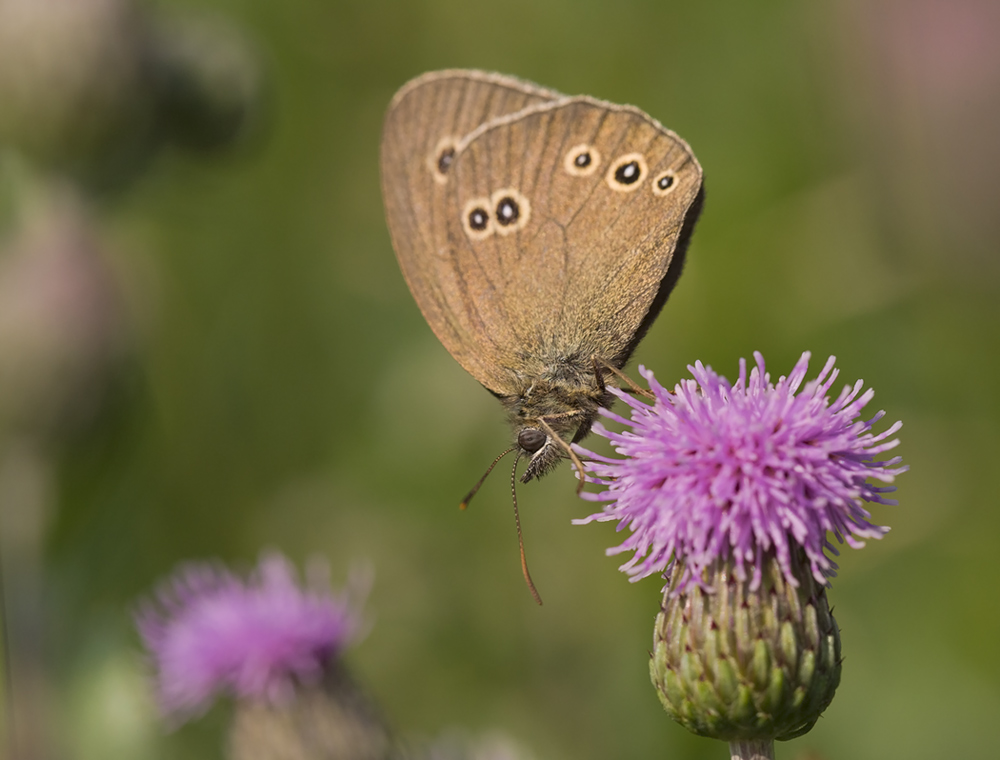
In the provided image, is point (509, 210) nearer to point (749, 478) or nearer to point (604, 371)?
point (604, 371)

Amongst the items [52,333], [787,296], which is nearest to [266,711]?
[52,333]

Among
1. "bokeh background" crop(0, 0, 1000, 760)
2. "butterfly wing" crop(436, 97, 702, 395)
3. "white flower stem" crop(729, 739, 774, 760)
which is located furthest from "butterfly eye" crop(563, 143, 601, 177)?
"bokeh background" crop(0, 0, 1000, 760)

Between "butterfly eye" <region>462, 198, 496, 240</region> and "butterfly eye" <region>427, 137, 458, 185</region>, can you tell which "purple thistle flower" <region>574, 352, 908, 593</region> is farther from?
"butterfly eye" <region>427, 137, 458, 185</region>

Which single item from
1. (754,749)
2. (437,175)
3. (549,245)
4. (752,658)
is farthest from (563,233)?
(754,749)

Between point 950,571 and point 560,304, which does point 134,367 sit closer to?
point 560,304

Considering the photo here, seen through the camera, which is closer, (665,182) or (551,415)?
(665,182)

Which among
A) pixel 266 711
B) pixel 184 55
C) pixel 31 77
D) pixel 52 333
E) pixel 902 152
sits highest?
pixel 902 152
